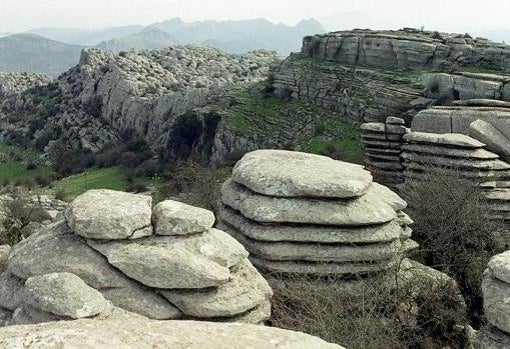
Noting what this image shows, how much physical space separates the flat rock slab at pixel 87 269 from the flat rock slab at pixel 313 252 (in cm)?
325

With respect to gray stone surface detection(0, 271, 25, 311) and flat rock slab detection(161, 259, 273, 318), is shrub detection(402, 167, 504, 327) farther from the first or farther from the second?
gray stone surface detection(0, 271, 25, 311)

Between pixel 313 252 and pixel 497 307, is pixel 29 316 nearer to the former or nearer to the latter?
pixel 313 252

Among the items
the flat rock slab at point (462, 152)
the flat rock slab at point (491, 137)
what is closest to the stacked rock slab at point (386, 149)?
the flat rock slab at point (491, 137)

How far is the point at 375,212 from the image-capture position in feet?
37.0

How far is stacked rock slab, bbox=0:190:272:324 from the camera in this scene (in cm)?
791

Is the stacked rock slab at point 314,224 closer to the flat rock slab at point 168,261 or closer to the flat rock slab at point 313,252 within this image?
the flat rock slab at point 313,252

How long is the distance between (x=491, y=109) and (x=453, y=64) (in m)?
36.3

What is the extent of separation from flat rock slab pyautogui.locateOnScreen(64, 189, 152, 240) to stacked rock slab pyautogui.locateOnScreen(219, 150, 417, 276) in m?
3.02

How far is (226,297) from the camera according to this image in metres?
8.32

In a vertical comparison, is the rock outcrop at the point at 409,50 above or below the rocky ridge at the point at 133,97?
above

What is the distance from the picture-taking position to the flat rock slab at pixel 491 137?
18.5m

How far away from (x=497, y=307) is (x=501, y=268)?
0.62 meters

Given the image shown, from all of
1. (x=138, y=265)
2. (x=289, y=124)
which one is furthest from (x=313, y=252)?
(x=289, y=124)

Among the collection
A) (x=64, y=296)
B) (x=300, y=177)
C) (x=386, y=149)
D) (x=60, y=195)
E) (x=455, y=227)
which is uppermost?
(x=300, y=177)
